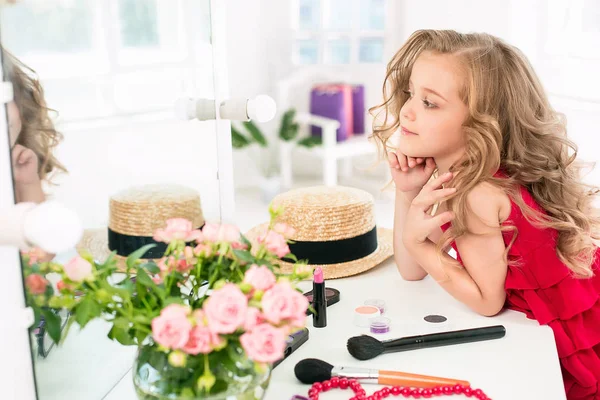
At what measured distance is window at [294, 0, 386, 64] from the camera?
3.72 metres

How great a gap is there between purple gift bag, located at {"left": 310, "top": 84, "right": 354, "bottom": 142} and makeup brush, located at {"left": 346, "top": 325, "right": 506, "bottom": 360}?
2.55 m

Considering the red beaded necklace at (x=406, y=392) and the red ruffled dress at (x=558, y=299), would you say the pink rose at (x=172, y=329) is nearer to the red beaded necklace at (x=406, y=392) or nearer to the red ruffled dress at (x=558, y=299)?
the red beaded necklace at (x=406, y=392)

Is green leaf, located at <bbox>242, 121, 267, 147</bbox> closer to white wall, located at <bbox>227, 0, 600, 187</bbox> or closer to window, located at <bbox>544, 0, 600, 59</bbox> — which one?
white wall, located at <bbox>227, 0, 600, 187</bbox>

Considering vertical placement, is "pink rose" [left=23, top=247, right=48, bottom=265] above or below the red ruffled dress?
above

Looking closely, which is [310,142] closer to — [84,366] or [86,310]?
[84,366]

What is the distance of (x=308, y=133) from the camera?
12.4 feet

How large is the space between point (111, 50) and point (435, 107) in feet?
1.95

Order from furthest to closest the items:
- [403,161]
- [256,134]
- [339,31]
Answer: [339,31]
[256,134]
[403,161]

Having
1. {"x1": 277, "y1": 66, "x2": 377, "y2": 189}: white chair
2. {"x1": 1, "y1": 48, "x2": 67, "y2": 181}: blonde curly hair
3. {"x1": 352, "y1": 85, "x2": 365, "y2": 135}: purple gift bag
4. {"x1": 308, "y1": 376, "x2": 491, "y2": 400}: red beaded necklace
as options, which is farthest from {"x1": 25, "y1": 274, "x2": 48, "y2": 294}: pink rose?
{"x1": 352, "y1": 85, "x2": 365, "y2": 135}: purple gift bag

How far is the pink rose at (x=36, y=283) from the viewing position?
0.72m

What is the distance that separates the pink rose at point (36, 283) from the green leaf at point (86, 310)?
6cm

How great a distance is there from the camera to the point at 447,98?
3.95ft

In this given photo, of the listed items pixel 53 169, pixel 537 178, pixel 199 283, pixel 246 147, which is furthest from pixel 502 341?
pixel 246 147

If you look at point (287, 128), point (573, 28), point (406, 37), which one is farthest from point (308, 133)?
point (573, 28)
